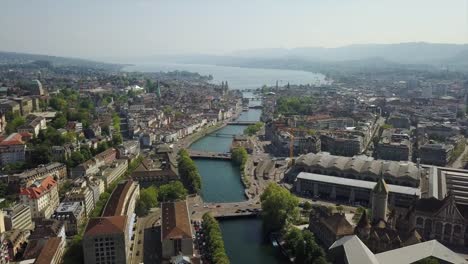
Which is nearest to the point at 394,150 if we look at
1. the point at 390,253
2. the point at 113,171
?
the point at 390,253

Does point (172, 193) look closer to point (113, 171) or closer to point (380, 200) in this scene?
point (113, 171)

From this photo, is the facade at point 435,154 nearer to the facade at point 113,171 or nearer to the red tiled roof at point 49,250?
the facade at point 113,171

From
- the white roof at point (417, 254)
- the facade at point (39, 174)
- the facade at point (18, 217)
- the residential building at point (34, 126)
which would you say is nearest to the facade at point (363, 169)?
the white roof at point (417, 254)

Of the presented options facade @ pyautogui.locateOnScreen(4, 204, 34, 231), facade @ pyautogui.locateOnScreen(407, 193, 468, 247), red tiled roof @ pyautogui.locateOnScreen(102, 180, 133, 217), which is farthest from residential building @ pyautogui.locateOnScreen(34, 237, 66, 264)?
facade @ pyautogui.locateOnScreen(407, 193, 468, 247)

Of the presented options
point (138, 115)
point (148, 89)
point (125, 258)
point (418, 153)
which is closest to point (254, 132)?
point (138, 115)

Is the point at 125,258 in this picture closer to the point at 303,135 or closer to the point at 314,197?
the point at 314,197

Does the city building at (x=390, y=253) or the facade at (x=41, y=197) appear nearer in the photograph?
the city building at (x=390, y=253)
